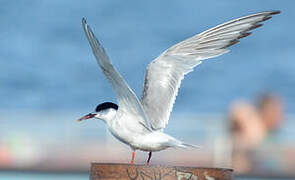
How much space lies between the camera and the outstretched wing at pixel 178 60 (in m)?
5.04

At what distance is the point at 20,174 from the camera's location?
34.7 feet

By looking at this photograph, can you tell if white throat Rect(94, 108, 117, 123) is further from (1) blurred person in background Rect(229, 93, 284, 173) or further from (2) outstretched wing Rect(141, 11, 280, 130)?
(1) blurred person in background Rect(229, 93, 284, 173)

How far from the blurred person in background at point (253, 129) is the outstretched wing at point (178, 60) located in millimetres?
5558

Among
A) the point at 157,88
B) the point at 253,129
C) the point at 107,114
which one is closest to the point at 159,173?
the point at 107,114

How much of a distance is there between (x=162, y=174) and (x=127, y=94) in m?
0.94

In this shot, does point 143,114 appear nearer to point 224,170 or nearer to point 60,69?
point 224,170

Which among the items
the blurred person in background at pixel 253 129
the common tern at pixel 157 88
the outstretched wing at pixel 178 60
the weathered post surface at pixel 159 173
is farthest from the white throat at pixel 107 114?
the blurred person in background at pixel 253 129

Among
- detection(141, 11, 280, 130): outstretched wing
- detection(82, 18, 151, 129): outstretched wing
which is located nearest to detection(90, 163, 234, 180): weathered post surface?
detection(82, 18, 151, 129): outstretched wing

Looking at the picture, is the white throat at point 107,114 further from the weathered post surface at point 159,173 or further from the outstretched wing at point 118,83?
the weathered post surface at point 159,173

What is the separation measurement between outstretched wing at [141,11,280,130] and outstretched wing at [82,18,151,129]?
28 cm

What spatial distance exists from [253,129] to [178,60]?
5.80 m

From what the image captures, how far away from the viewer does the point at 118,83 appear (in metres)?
4.48

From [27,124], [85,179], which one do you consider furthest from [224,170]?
[27,124]

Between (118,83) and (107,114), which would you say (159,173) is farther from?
(107,114)
